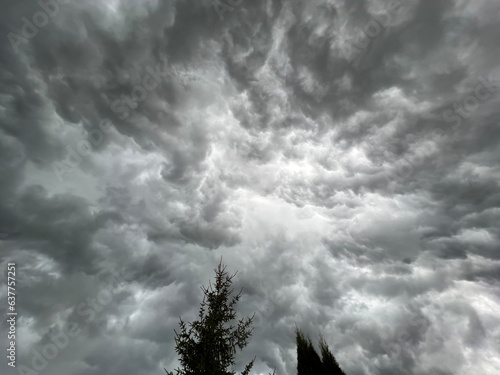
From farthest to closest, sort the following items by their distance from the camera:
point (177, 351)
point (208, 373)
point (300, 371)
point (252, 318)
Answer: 1. point (300, 371)
2. point (252, 318)
3. point (177, 351)
4. point (208, 373)

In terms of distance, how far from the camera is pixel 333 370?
15133 millimetres

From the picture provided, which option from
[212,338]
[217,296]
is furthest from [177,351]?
[217,296]

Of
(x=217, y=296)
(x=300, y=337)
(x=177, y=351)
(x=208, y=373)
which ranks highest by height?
(x=217, y=296)

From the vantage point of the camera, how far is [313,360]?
16.1m

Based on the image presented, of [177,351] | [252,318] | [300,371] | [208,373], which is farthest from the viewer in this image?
[300,371]

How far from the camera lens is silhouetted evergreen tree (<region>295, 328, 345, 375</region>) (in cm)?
1526

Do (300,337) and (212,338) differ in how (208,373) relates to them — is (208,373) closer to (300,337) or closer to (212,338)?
(212,338)

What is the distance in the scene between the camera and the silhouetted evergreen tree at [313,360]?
15258mm

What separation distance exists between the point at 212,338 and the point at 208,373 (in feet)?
4.98

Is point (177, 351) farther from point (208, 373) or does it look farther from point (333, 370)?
point (333, 370)

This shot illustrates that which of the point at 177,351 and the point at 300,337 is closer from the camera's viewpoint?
the point at 177,351

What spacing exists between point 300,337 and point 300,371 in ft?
5.89

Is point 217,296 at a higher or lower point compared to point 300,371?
higher

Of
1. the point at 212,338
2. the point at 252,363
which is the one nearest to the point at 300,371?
the point at 252,363
